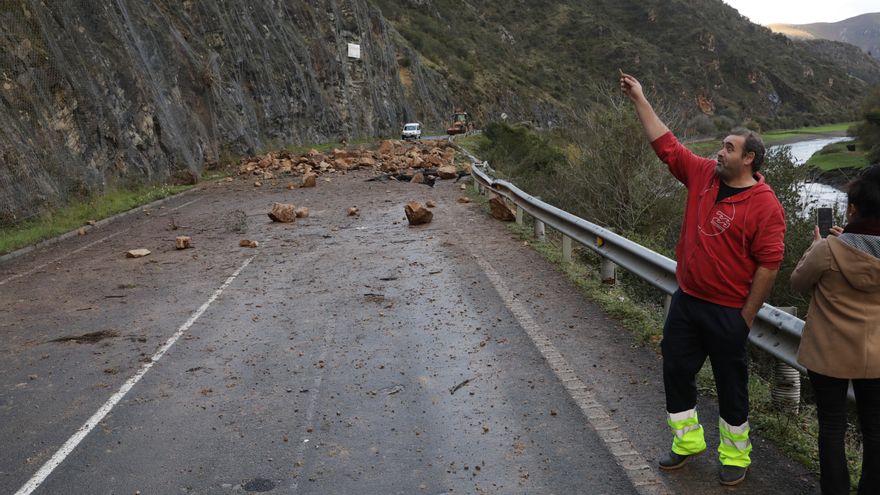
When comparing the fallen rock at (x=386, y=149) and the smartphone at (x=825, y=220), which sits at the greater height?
the smartphone at (x=825, y=220)

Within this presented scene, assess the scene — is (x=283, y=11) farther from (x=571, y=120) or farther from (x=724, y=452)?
(x=724, y=452)

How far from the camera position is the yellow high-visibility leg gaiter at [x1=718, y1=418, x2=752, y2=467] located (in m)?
3.93

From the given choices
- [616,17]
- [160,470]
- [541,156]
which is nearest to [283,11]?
[541,156]

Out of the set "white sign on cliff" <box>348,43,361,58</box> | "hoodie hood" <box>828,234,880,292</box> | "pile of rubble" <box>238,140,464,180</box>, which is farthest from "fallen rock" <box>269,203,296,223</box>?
"white sign on cliff" <box>348,43,361,58</box>

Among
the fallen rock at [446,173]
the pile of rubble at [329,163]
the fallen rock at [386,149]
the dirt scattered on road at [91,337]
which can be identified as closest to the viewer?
the dirt scattered on road at [91,337]

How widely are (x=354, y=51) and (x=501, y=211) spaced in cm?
4745

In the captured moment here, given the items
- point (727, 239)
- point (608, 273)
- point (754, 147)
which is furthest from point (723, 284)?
point (608, 273)

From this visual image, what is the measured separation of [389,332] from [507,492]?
3.42 meters

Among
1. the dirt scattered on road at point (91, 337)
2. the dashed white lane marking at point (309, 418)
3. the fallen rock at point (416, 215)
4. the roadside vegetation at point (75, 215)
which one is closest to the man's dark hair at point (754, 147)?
the dashed white lane marking at point (309, 418)

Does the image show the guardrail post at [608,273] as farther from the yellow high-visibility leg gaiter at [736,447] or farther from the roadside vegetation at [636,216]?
the yellow high-visibility leg gaiter at [736,447]

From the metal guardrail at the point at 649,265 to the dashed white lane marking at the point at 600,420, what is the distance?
3.35 feet

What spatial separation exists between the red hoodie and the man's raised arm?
1.06ft

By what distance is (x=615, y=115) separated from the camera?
19750mm

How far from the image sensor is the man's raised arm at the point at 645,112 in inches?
169
